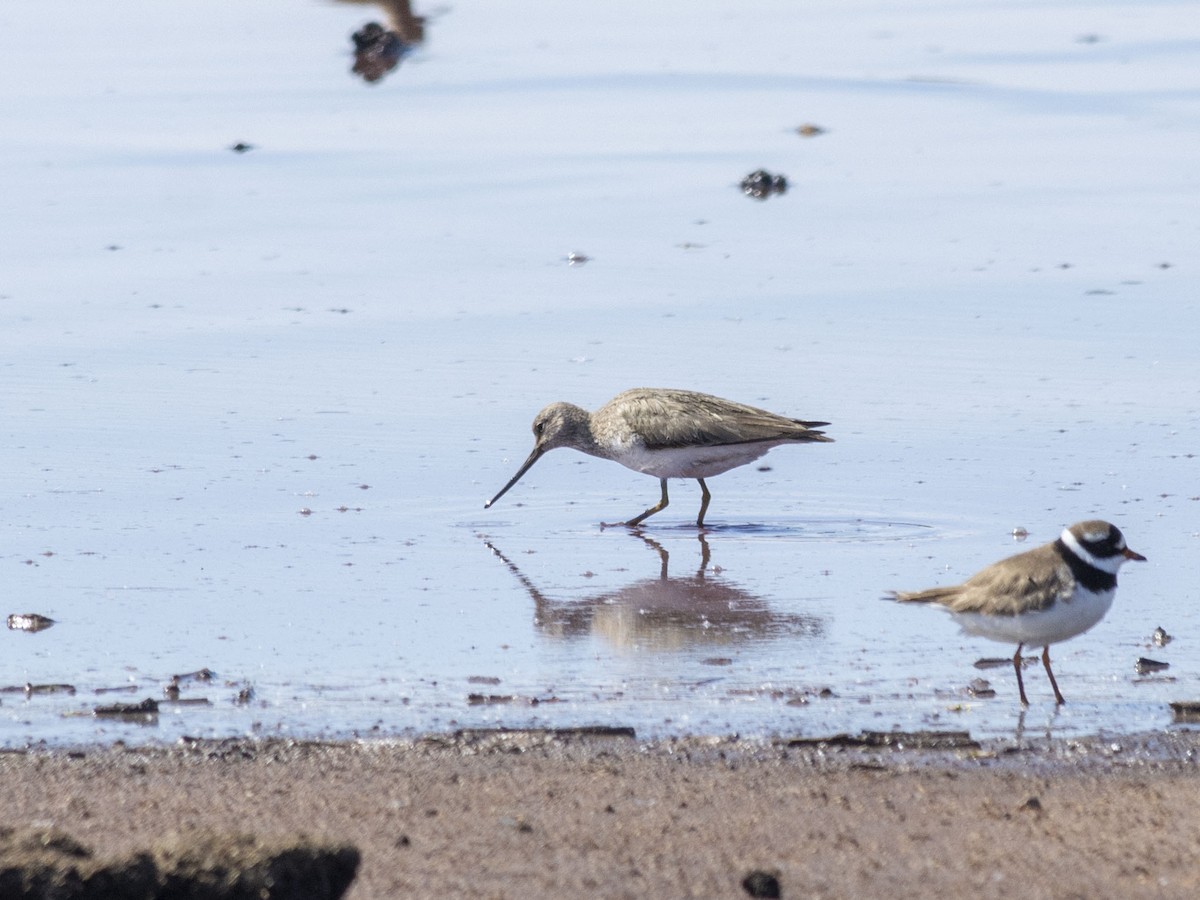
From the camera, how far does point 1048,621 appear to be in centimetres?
672

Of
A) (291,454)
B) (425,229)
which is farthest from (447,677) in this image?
(425,229)

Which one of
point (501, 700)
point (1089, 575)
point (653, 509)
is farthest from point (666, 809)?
point (653, 509)

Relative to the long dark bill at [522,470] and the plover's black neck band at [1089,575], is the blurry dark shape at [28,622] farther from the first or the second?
the plover's black neck band at [1089,575]

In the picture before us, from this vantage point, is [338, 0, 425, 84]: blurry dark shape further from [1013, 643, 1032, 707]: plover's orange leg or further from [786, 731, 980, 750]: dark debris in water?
[786, 731, 980, 750]: dark debris in water

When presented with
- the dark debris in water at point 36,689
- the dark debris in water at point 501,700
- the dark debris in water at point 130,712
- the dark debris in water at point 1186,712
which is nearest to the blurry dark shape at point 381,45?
the dark debris in water at point 36,689

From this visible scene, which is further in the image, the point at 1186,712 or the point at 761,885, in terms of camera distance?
the point at 1186,712

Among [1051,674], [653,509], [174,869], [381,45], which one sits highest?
[381,45]

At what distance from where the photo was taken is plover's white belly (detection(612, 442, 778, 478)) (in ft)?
32.3

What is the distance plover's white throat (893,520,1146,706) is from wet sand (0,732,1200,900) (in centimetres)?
57

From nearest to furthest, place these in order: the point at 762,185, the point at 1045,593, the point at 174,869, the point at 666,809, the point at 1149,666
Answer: the point at 174,869, the point at 666,809, the point at 1045,593, the point at 1149,666, the point at 762,185

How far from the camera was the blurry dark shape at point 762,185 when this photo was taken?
16.2 m

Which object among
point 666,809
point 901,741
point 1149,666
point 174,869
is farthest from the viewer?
point 1149,666

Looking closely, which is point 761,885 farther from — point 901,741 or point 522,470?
point 522,470

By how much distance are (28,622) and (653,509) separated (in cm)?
333
